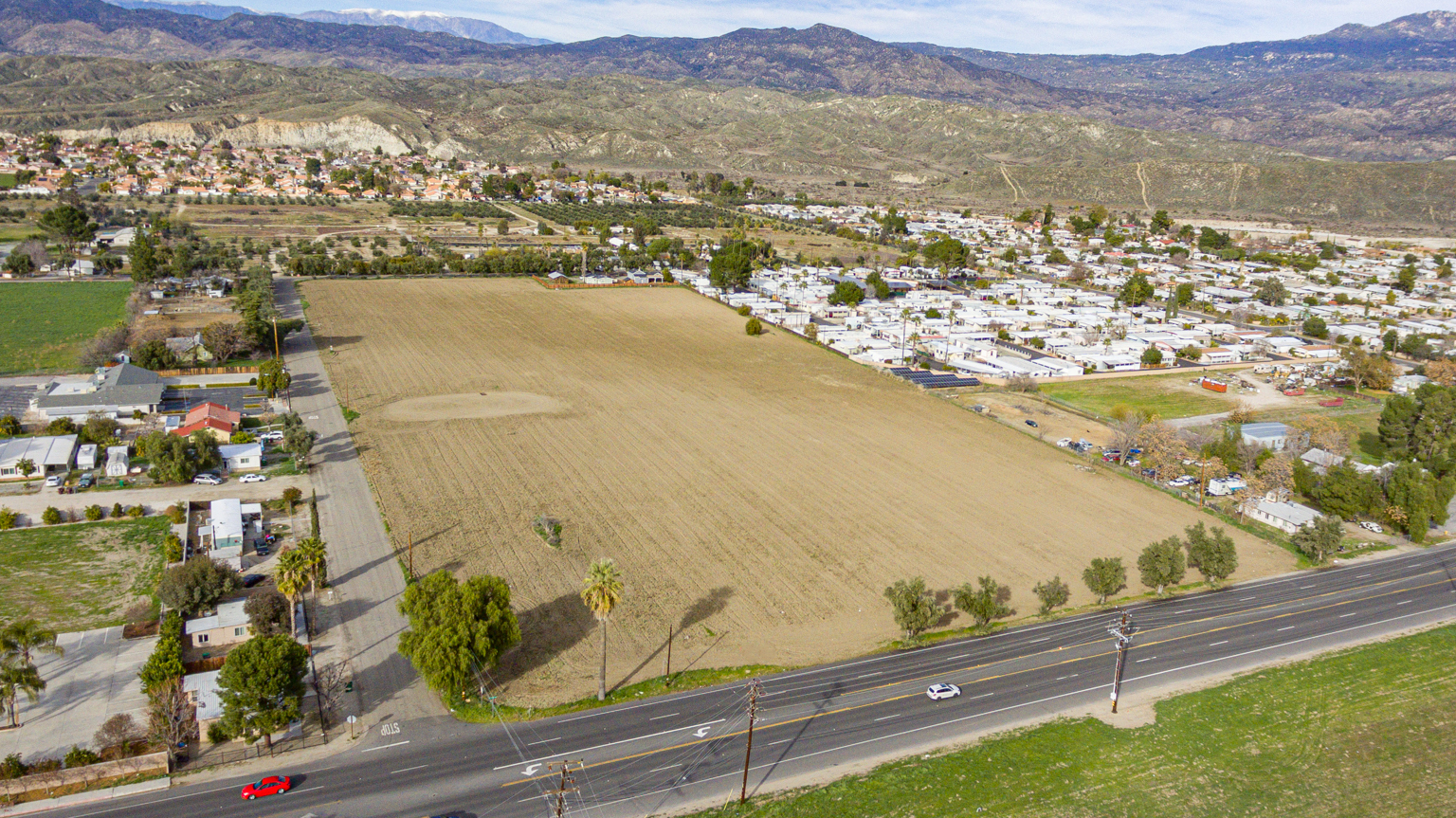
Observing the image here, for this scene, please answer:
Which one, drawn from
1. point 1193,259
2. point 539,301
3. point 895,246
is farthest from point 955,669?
point 1193,259

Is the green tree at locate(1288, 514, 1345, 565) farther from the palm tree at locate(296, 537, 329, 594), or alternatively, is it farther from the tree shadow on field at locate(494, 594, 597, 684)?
the palm tree at locate(296, 537, 329, 594)

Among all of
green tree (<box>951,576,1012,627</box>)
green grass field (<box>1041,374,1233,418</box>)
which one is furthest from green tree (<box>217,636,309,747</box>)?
green grass field (<box>1041,374,1233,418</box>)

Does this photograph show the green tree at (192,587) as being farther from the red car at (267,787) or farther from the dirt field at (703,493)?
the red car at (267,787)

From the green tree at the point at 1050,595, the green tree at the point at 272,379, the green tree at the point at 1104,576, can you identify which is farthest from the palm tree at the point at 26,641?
the green tree at the point at 1104,576

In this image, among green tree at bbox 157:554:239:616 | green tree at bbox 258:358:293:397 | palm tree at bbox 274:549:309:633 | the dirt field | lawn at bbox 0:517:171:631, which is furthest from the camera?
green tree at bbox 258:358:293:397

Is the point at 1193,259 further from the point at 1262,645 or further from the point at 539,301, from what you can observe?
the point at 1262,645

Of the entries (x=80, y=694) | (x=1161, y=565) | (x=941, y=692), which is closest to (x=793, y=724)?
(x=941, y=692)

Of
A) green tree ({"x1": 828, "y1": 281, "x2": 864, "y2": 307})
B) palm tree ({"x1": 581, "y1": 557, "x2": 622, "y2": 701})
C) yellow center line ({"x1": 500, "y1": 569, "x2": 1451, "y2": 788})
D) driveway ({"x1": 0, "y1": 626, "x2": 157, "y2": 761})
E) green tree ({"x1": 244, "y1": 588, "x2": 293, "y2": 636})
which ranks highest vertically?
green tree ({"x1": 828, "y1": 281, "x2": 864, "y2": 307})
